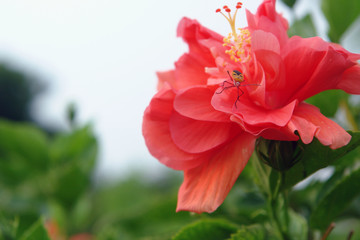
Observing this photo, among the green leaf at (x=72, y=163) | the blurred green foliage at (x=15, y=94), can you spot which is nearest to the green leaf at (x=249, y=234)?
the green leaf at (x=72, y=163)

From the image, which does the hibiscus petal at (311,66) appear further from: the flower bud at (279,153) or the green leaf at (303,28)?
the green leaf at (303,28)

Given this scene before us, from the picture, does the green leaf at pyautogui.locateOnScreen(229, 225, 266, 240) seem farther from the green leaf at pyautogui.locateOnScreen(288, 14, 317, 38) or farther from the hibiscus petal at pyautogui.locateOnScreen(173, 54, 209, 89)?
the green leaf at pyautogui.locateOnScreen(288, 14, 317, 38)

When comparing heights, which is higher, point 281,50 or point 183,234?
point 281,50

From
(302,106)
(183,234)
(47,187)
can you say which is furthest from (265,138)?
(47,187)

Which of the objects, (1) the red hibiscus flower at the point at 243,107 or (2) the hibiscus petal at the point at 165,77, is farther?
(2) the hibiscus petal at the point at 165,77

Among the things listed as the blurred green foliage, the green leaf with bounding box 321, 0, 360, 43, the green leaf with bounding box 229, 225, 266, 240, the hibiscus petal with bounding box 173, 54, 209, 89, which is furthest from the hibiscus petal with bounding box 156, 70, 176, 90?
the blurred green foliage

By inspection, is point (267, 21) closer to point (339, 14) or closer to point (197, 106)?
point (197, 106)

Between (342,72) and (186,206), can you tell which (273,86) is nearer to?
(342,72)

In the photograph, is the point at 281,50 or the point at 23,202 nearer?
the point at 281,50
